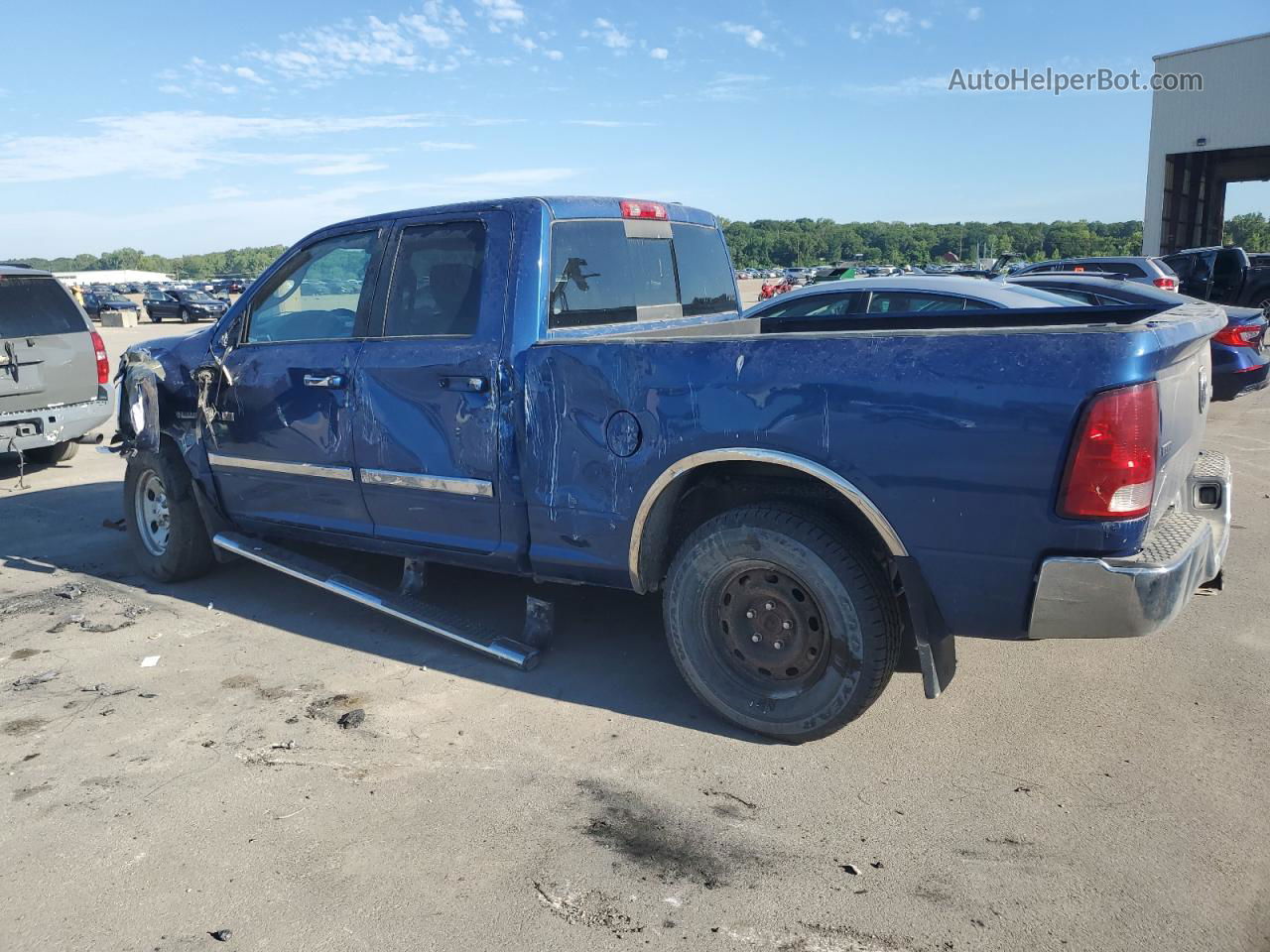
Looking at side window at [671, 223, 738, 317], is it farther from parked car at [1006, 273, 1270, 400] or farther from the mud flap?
parked car at [1006, 273, 1270, 400]

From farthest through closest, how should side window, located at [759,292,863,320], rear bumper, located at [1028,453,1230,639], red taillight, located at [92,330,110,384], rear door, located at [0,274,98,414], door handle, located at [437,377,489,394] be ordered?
red taillight, located at [92,330,110,384] → side window, located at [759,292,863,320] → rear door, located at [0,274,98,414] → door handle, located at [437,377,489,394] → rear bumper, located at [1028,453,1230,639]

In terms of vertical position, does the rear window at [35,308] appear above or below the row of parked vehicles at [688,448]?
above

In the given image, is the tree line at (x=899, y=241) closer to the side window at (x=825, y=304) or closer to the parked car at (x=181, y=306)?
the parked car at (x=181, y=306)

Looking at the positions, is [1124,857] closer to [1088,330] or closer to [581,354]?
[1088,330]

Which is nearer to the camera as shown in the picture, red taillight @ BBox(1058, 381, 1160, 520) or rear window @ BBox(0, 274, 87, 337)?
red taillight @ BBox(1058, 381, 1160, 520)

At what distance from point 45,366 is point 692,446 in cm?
712

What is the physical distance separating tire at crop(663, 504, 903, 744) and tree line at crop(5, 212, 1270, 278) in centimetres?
10715

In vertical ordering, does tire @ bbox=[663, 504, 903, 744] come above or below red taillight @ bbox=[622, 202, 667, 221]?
below

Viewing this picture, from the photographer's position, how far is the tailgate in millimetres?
2920

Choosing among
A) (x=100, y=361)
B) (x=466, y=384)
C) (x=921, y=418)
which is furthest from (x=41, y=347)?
(x=921, y=418)

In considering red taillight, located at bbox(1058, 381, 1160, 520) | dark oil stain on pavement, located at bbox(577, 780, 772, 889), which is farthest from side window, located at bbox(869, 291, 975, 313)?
dark oil stain on pavement, located at bbox(577, 780, 772, 889)

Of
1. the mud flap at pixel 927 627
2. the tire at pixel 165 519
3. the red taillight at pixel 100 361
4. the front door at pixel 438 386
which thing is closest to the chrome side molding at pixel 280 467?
the front door at pixel 438 386

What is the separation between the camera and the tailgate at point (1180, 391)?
2.92m

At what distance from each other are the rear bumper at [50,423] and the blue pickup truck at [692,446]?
344cm
